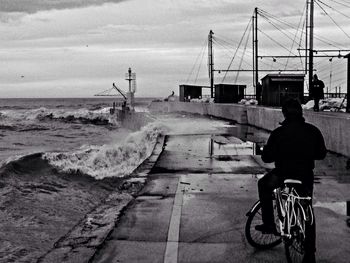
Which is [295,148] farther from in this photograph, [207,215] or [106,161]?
[106,161]

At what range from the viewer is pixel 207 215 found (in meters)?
8.01

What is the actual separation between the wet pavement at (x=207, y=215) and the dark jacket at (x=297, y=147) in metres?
1.07

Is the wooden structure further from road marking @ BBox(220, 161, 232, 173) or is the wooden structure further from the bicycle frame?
the bicycle frame

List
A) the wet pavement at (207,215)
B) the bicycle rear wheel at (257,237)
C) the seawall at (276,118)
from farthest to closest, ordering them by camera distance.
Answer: the seawall at (276,118), the bicycle rear wheel at (257,237), the wet pavement at (207,215)

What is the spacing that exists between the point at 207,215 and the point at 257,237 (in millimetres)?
1793

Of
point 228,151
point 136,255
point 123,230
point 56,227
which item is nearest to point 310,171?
point 136,255

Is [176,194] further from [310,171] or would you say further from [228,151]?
[228,151]

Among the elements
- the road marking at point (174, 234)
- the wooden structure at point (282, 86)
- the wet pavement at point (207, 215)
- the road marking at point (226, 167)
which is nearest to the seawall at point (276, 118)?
the wet pavement at point (207, 215)

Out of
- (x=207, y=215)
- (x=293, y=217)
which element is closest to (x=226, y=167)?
(x=207, y=215)

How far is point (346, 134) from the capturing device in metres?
15.0

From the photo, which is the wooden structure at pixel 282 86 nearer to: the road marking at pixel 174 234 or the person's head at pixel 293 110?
the road marking at pixel 174 234

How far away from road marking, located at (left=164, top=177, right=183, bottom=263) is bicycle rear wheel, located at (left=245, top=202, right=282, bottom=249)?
863mm

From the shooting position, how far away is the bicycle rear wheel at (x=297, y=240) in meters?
5.20

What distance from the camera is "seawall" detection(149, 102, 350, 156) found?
15.4 m
